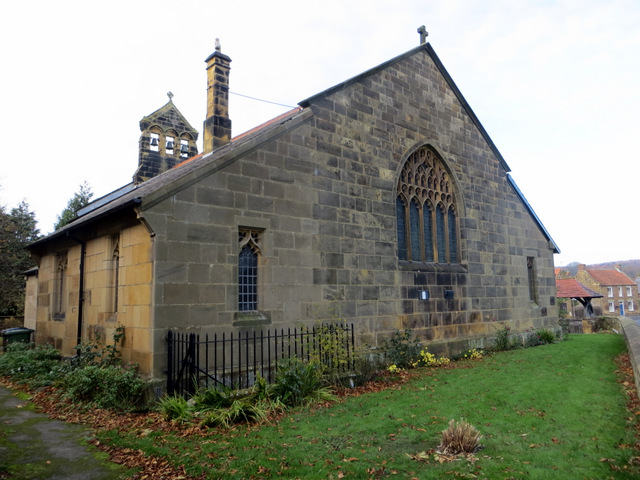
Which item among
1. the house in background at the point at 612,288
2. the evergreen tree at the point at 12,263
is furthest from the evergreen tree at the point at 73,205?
the house in background at the point at 612,288

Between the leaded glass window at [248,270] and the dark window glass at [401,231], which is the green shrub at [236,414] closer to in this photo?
the leaded glass window at [248,270]

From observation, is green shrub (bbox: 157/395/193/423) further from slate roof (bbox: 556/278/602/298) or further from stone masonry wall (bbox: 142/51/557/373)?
slate roof (bbox: 556/278/602/298)

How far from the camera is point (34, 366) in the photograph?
11805 mm

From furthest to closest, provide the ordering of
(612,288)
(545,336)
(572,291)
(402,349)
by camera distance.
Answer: (612,288)
(572,291)
(545,336)
(402,349)

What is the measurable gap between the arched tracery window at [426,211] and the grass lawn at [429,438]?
501 cm

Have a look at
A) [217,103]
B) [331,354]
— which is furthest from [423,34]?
[331,354]

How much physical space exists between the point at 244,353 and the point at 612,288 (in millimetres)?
80482

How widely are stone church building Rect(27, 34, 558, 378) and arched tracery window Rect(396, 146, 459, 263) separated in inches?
2.0

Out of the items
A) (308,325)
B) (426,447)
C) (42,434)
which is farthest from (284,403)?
(42,434)

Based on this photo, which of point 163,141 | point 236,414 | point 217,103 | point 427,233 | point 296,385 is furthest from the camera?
point 163,141

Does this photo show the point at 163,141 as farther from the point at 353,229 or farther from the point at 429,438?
the point at 429,438

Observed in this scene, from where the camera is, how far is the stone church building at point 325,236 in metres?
8.72

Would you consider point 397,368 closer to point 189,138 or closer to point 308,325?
point 308,325

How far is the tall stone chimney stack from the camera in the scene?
41.2 feet
